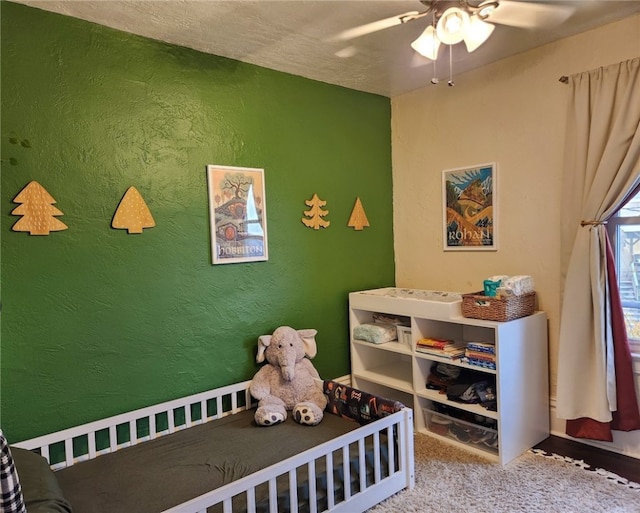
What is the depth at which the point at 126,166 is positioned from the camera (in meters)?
2.27

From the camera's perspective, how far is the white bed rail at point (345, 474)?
1.64 m

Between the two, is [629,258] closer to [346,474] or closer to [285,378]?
[346,474]

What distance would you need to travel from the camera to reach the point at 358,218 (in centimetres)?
325

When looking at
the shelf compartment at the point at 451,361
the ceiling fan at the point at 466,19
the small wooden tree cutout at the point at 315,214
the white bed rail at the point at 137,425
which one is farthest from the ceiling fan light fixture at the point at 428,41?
the white bed rail at the point at 137,425

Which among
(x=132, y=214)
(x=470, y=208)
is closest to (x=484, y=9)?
(x=470, y=208)

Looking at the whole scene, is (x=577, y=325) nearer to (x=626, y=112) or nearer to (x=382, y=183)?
(x=626, y=112)

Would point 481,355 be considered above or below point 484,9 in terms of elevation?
below

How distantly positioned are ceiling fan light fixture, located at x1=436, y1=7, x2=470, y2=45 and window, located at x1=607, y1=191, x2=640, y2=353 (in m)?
1.30

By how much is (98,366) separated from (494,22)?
8.43 feet

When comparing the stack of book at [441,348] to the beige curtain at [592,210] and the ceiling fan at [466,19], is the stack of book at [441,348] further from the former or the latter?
the ceiling fan at [466,19]

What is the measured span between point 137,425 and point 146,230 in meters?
1.00

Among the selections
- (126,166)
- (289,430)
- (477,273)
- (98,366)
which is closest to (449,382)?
(477,273)

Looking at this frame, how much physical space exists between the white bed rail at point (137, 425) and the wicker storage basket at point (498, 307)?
1.35 meters

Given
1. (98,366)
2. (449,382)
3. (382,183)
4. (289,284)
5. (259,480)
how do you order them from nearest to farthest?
(259,480)
(98,366)
(449,382)
(289,284)
(382,183)
